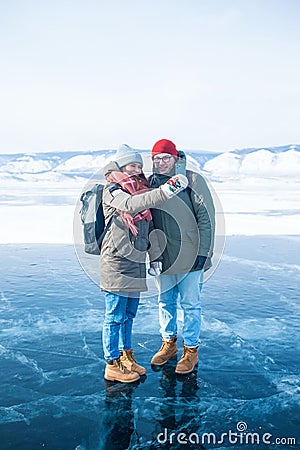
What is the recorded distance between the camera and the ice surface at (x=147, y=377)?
7.84ft

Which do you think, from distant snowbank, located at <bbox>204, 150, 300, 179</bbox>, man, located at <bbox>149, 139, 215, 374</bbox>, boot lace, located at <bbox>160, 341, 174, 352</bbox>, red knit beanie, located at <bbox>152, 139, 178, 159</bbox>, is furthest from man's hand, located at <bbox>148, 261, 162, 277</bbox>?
distant snowbank, located at <bbox>204, 150, 300, 179</bbox>

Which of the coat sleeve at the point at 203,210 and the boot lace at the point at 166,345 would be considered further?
the boot lace at the point at 166,345

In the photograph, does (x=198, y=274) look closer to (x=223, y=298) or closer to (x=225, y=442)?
(x=225, y=442)

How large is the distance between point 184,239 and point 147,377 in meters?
1.00

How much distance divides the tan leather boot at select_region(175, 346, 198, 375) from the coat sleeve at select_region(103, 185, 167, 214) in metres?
1.17

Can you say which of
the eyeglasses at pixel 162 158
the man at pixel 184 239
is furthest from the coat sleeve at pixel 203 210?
the eyeglasses at pixel 162 158

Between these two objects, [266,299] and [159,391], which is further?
[266,299]

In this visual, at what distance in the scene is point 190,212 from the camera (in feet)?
9.95

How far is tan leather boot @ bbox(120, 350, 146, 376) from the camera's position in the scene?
9.82 ft

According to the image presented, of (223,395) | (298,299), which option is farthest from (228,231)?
(223,395)

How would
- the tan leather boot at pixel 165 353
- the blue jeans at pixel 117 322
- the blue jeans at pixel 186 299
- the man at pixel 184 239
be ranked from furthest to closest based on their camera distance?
the tan leather boot at pixel 165 353
the blue jeans at pixel 186 299
the man at pixel 184 239
the blue jeans at pixel 117 322

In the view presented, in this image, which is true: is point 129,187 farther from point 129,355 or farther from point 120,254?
point 129,355

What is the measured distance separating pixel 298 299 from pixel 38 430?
3234 millimetres

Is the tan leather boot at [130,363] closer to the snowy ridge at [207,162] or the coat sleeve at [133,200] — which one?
the coat sleeve at [133,200]
